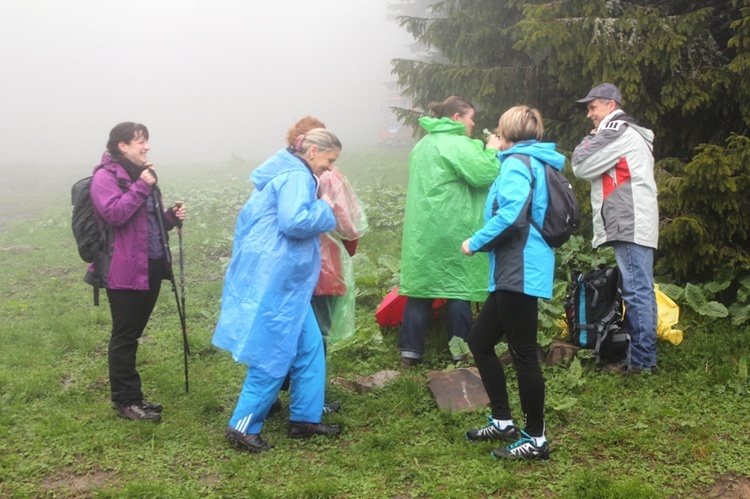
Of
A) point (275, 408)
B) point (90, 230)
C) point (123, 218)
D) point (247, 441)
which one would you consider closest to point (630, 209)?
point (275, 408)

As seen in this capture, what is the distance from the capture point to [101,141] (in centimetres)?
4428

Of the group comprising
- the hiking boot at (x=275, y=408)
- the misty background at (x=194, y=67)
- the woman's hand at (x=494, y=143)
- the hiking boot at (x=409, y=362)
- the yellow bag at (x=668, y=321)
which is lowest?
the hiking boot at (x=275, y=408)

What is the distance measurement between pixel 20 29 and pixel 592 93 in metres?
67.9

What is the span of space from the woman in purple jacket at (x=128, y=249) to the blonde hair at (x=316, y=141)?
100 centimetres

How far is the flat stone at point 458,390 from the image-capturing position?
15.1 ft

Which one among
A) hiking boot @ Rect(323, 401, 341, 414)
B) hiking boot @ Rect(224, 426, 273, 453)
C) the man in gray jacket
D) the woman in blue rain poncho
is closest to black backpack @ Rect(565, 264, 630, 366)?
the man in gray jacket

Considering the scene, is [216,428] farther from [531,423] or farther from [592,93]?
[592,93]

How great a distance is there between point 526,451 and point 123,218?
2.86 meters

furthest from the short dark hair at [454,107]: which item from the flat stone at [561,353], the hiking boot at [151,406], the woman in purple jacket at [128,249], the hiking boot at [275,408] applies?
the hiking boot at [151,406]

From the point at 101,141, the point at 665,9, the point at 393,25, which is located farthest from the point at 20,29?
the point at 665,9

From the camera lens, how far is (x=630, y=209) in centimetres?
471

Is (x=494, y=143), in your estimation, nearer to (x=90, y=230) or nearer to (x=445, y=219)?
(x=445, y=219)

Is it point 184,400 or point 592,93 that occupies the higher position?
point 592,93

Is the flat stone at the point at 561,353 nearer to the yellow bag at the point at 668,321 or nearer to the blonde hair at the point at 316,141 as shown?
the yellow bag at the point at 668,321
